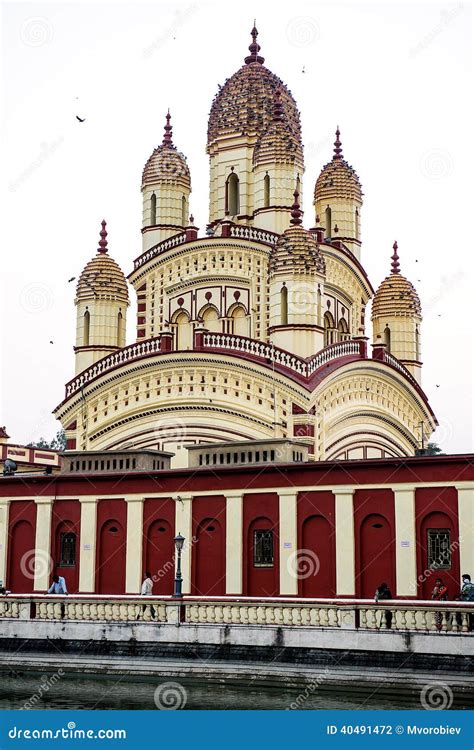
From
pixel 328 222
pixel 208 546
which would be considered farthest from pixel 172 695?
pixel 328 222

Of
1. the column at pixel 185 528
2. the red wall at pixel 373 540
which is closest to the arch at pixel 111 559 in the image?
the column at pixel 185 528

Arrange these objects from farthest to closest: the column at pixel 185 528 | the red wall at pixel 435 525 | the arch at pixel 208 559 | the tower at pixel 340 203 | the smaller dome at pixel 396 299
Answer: the smaller dome at pixel 396 299, the tower at pixel 340 203, the column at pixel 185 528, the arch at pixel 208 559, the red wall at pixel 435 525

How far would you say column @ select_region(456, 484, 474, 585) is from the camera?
25641 mm

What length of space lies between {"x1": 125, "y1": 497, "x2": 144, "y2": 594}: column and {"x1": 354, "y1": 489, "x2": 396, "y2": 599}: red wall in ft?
18.5

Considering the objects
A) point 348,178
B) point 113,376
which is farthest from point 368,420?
point 348,178

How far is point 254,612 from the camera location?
23.3m

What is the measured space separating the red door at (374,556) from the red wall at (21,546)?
9058 millimetres

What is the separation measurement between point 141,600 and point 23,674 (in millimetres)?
2911

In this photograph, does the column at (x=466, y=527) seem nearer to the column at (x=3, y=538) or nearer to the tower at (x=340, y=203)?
the column at (x=3, y=538)

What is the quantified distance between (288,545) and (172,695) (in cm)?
651

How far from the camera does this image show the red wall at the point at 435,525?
25.9m

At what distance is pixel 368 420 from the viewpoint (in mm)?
41844

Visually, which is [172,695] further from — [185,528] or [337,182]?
[337,182]

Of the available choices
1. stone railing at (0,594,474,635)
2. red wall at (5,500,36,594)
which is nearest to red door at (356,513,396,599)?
stone railing at (0,594,474,635)
